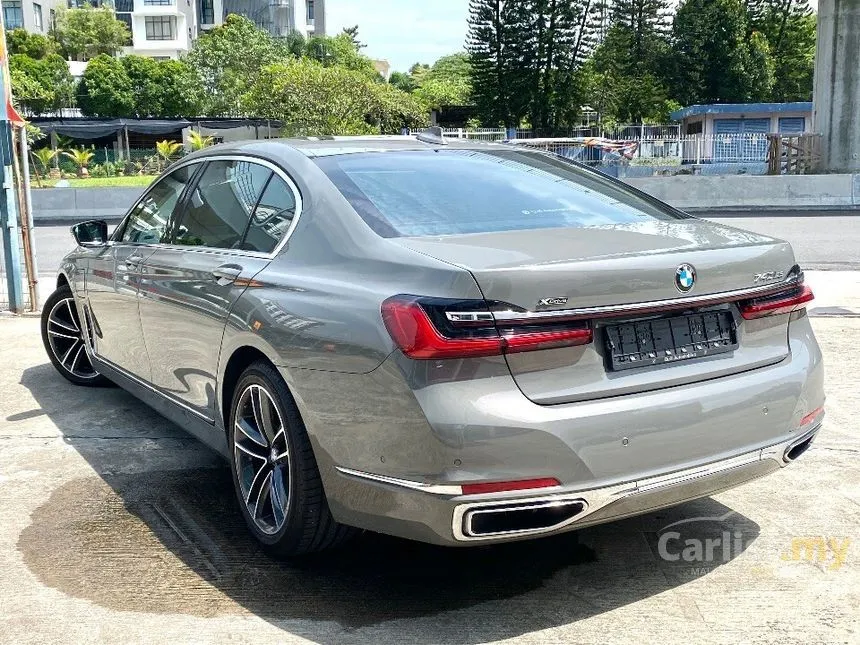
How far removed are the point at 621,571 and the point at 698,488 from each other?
0.56 metres

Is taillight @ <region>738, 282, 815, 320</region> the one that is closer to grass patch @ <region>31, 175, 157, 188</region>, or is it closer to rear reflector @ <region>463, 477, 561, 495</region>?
rear reflector @ <region>463, 477, 561, 495</region>

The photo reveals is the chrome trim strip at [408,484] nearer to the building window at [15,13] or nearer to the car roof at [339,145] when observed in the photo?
the car roof at [339,145]

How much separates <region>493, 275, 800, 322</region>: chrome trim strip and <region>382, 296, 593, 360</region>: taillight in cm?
3

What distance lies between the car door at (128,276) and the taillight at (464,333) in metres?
2.30

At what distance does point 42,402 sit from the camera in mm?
6027

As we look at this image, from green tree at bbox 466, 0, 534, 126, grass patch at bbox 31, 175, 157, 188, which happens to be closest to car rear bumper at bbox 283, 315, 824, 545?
grass patch at bbox 31, 175, 157, 188

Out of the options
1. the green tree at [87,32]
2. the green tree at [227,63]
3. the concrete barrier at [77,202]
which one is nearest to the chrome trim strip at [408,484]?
the concrete barrier at [77,202]

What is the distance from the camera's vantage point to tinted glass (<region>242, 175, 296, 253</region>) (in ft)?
12.2

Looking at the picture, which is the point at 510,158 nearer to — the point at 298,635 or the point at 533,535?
the point at 533,535

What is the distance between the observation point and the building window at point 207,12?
116 metres

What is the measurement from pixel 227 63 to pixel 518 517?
7691 cm

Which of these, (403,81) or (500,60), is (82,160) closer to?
(500,60)

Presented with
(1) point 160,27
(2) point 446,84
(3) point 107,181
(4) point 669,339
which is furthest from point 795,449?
(1) point 160,27

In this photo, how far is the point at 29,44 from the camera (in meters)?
84.3
